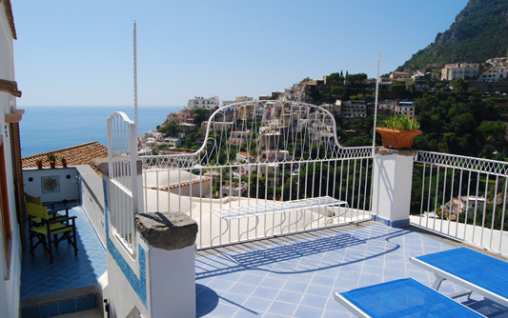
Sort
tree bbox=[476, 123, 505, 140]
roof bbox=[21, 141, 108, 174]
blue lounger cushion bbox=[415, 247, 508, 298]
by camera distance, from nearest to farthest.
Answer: blue lounger cushion bbox=[415, 247, 508, 298] → roof bbox=[21, 141, 108, 174] → tree bbox=[476, 123, 505, 140]

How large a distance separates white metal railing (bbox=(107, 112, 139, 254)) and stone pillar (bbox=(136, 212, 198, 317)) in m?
0.29

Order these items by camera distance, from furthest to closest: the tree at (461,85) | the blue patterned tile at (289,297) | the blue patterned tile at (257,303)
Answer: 1. the tree at (461,85)
2. the blue patterned tile at (289,297)
3. the blue patterned tile at (257,303)

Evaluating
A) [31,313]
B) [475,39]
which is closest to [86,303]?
[31,313]

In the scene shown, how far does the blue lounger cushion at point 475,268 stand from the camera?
2201mm

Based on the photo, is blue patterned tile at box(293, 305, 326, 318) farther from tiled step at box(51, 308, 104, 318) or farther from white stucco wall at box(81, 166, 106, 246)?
white stucco wall at box(81, 166, 106, 246)

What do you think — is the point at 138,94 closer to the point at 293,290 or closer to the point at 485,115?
the point at 293,290

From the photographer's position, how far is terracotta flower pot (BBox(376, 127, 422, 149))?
4.25 meters

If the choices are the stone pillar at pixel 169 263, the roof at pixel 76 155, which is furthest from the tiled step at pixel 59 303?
the roof at pixel 76 155

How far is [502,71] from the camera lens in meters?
66.1

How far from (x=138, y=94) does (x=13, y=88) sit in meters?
0.92

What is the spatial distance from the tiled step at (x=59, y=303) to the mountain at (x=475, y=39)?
3423 inches

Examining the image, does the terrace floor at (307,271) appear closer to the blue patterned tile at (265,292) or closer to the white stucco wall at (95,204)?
the blue patterned tile at (265,292)

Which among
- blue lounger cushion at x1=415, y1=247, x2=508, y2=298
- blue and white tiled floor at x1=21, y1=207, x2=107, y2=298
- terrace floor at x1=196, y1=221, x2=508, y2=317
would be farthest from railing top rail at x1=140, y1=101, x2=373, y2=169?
blue and white tiled floor at x1=21, y1=207, x2=107, y2=298

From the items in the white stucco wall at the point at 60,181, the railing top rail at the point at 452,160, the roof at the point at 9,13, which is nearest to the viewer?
the railing top rail at the point at 452,160
